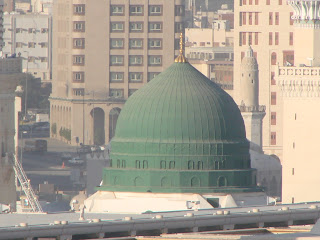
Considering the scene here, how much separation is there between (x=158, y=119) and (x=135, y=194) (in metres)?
3.61

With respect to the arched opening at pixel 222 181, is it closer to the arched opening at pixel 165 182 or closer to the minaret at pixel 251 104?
the arched opening at pixel 165 182

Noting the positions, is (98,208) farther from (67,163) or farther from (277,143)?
(67,163)

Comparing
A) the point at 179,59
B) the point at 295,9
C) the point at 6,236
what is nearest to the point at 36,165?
the point at 295,9

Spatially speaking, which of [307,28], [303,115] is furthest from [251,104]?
[303,115]

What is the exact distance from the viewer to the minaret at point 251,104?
464 ft

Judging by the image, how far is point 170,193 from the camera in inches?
3787

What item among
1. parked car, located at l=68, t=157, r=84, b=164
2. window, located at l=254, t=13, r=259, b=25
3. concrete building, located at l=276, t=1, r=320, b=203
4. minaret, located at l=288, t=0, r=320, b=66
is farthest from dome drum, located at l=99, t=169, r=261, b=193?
parked car, located at l=68, t=157, r=84, b=164

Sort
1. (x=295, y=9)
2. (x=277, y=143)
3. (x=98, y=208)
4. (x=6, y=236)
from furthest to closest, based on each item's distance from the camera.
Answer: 1. (x=277, y=143)
2. (x=295, y=9)
3. (x=98, y=208)
4. (x=6, y=236)

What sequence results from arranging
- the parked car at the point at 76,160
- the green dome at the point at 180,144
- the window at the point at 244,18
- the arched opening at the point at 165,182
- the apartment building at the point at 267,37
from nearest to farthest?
1. the arched opening at the point at 165,182
2. the green dome at the point at 180,144
3. the apartment building at the point at 267,37
4. the window at the point at 244,18
5. the parked car at the point at 76,160

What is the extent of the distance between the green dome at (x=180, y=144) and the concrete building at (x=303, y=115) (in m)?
16.3

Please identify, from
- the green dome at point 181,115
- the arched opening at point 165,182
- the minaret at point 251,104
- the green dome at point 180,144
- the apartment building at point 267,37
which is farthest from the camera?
the apartment building at point 267,37

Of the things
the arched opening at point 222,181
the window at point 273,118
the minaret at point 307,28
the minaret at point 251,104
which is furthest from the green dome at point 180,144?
the window at point 273,118

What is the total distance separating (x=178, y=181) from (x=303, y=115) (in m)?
20.2

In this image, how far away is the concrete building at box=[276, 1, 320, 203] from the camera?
11569 cm
